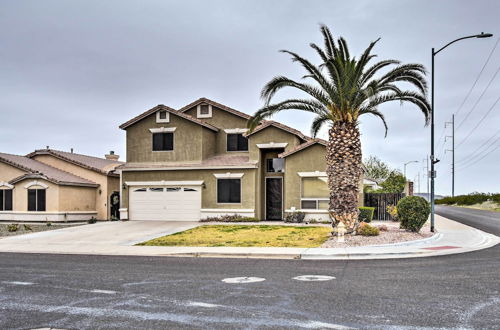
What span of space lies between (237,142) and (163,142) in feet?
16.0

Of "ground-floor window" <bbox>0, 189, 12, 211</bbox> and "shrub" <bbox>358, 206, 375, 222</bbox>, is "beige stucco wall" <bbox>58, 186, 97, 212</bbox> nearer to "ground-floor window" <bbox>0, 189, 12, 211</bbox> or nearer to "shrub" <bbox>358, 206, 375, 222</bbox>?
"ground-floor window" <bbox>0, 189, 12, 211</bbox>

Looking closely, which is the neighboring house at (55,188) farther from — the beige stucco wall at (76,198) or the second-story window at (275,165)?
the second-story window at (275,165)

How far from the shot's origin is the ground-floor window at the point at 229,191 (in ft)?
93.8

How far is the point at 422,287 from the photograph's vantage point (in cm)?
928

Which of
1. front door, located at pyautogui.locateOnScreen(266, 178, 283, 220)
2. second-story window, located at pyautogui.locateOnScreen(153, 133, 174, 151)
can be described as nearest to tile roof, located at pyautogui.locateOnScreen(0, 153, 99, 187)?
second-story window, located at pyautogui.locateOnScreen(153, 133, 174, 151)

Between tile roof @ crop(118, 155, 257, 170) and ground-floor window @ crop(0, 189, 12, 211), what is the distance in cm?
776

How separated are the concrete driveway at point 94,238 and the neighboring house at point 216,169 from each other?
1.91 m

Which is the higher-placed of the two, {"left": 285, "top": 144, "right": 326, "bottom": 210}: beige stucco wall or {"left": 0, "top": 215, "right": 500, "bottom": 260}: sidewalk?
{"left": 285, "top": 144, "right": 326, "bottom": 210}: beige stucco wall

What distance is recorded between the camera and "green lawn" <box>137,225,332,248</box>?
59.9 ft

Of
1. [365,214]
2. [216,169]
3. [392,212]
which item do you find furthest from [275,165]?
Answer: [392,212]

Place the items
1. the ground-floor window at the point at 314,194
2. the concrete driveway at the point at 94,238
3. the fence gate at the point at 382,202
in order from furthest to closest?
the fence gate at the point at 382,202 < the ground-floor window at the point at 314,194 < the concrete driveway at the point at 94,238

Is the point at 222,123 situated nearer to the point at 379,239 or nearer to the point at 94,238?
the point at 94,238

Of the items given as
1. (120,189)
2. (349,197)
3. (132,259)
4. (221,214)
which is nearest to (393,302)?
(132,259)

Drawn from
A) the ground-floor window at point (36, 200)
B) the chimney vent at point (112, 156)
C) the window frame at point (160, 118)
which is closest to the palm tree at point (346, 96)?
the window frame at point (160, 118)
